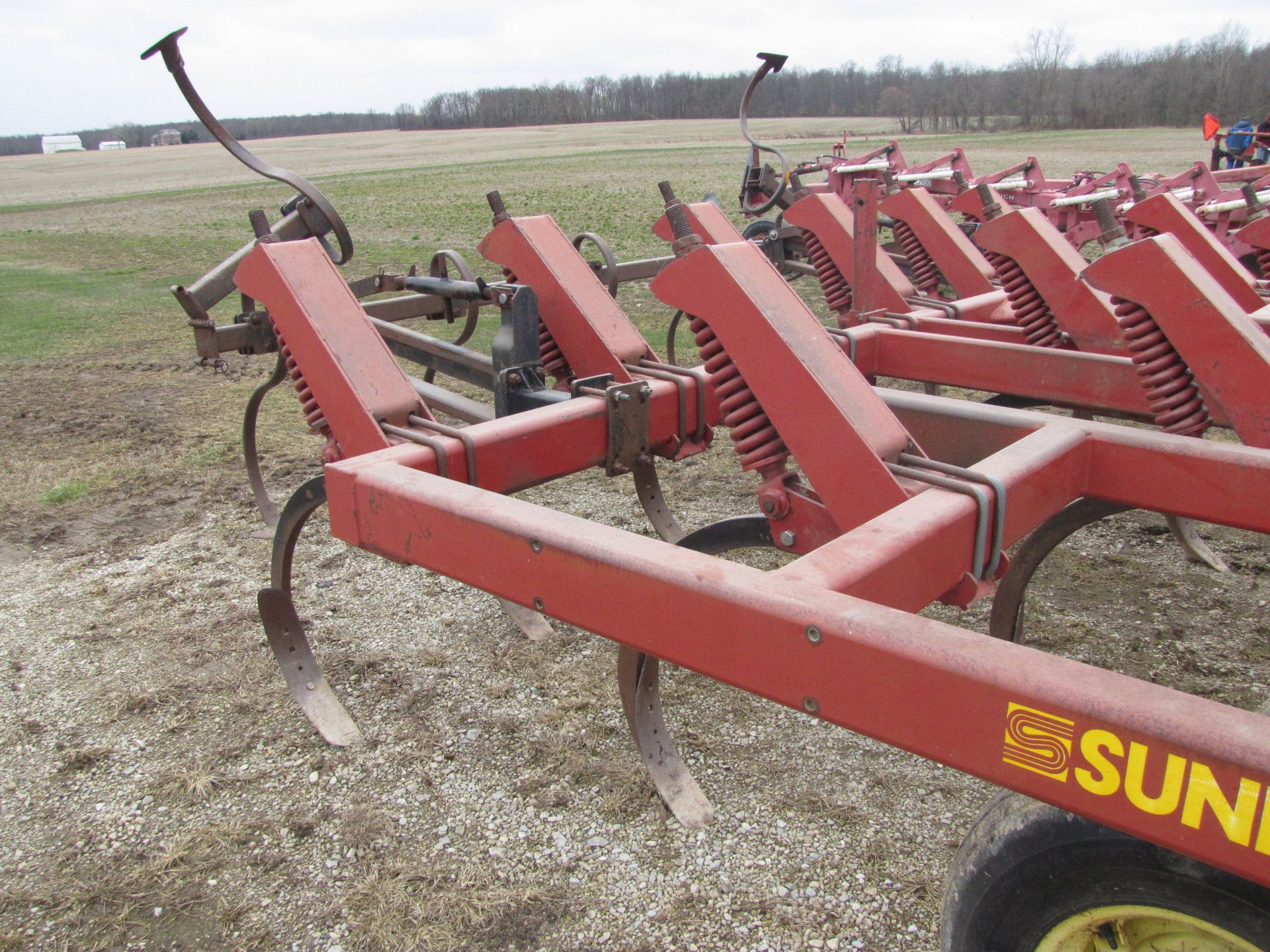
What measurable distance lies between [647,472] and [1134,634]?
1.86m

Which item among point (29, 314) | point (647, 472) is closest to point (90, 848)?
point (647, 472)

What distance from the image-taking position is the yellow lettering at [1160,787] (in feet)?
3.80

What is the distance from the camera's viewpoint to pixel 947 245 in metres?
4.86

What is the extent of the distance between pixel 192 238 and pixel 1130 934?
20441 millimetres

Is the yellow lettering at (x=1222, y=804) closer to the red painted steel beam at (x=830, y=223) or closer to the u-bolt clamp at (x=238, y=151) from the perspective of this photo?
the u-bolt clamp at (x=238, y=151)

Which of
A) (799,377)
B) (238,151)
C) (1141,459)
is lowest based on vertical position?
(1141,459)

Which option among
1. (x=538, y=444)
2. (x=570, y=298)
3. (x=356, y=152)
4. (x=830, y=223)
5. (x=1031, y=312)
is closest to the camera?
(x=538, y=444)

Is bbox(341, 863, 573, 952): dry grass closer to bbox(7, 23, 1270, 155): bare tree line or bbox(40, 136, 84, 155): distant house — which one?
bbox(7, 23, 1270, 155): bare tree line

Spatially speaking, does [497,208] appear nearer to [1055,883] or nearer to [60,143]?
[1055,883]

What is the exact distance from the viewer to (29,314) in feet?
34.5

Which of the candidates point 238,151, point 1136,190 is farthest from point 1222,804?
point 1136,190

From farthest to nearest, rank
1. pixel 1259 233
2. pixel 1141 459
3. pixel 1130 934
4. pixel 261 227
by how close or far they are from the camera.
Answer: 1. pixel 1259 233
2. pixel 261 227
3. pixel 1141 459
4. pixel 1130 934

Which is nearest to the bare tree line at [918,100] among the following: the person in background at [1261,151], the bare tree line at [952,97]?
the bare tree line at [952,97]

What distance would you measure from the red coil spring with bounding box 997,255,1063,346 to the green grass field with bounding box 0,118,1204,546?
369 cm
